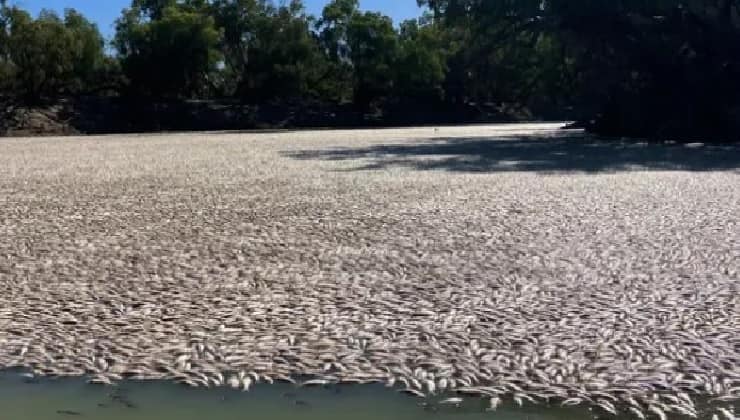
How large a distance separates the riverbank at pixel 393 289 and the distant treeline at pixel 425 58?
57.6 ft

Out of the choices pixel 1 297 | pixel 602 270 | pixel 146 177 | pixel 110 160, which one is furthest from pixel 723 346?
pixel 110 160

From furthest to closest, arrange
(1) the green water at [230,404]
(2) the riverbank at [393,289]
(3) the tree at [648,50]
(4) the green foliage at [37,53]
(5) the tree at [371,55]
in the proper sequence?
(5) the tree at [371,55], (4) the green foliage at [37,53], (3) the tree at [648,50], (2) the riverbank at [393,289], (1) the green water at [230,404]

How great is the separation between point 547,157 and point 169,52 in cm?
4337

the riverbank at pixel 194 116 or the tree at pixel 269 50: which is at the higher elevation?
the tree at pixel 269 50

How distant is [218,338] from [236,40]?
6487 centimetres

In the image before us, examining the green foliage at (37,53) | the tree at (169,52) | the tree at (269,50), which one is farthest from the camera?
the tree at (269,50)

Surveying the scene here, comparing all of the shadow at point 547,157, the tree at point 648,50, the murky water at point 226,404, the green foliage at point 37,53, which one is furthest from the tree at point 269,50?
the murky water at point 226,404

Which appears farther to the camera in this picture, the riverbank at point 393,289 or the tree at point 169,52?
the tree at point 169,52

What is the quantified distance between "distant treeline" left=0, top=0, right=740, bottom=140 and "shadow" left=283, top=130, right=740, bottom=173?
353cm

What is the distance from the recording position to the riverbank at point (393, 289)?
14.5 feet

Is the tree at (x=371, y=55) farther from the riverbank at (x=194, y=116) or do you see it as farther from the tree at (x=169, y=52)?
the tree at (x=169, y=52)

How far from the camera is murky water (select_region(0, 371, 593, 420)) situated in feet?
12.7

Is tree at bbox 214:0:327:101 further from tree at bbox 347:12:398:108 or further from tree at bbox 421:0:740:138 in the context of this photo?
tree at bbox 421:0:740:138

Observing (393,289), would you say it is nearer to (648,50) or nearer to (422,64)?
(648,50)
